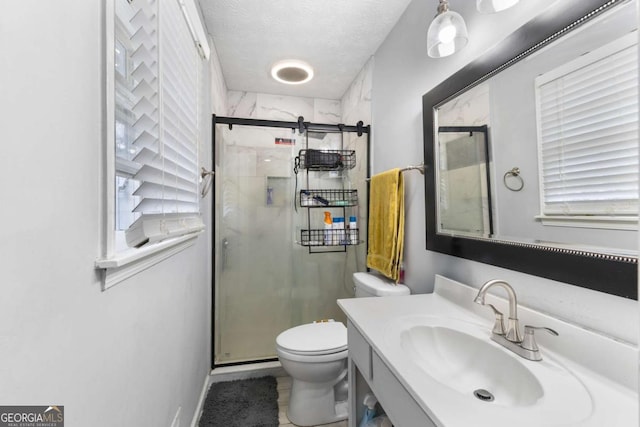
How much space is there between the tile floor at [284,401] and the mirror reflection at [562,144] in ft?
4.44

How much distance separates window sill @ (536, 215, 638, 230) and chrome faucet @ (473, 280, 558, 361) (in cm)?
24

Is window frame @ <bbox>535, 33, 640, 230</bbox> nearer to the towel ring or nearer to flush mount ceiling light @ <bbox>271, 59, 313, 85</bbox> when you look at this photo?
the towel ring

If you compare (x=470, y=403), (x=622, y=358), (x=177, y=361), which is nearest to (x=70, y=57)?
(x=470, y=403)

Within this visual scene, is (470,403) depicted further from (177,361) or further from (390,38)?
(390,38)

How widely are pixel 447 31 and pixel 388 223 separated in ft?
3.17

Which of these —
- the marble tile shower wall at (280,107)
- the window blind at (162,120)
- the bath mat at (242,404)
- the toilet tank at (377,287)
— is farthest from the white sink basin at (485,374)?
the marble tile shower wall at (280,107)

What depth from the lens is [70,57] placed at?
0.51 m

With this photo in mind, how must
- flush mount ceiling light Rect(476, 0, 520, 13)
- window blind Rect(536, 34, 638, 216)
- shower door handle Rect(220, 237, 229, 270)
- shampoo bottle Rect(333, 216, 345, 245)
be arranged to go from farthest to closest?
shampoo bottle Rect(333, 216, 345, 245) < shower door handle Rect(220, 237, 229, 270) < flush mount ceiling light Rect(476, 0, 520, 13) < window blind Rect(536, 34, 638, 216)

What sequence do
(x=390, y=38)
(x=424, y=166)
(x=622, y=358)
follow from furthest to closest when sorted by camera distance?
(x=390, y=38)
(x=424, y=166)
(x=622, y=358)

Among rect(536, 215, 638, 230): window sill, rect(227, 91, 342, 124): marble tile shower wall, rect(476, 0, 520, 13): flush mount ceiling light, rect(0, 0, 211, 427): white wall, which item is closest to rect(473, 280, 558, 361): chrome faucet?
rect(536, 215, 638, 230): window sill

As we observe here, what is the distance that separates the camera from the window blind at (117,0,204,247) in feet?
2.59

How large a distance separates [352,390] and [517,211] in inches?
38.3

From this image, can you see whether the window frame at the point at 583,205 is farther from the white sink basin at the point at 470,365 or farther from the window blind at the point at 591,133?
the white sink basin at the point at 470,365

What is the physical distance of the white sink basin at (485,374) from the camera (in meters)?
0.55
